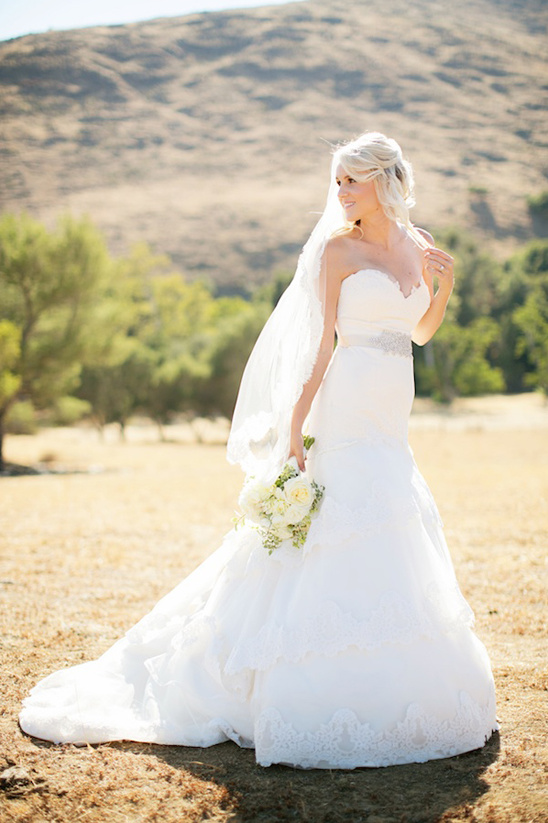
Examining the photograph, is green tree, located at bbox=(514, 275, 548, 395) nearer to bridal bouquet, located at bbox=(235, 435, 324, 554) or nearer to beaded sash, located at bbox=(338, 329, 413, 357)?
beaded sash, located at bbox=(338, 329, 413, 357)

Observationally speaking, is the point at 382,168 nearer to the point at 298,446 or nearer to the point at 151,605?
the point at 298,446

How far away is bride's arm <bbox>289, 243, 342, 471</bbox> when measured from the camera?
3.65 meters

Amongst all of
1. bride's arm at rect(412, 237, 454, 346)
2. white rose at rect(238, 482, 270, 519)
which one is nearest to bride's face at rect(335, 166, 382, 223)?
bride's arm at rect(412, 237, 454, 346)

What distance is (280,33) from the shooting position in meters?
185

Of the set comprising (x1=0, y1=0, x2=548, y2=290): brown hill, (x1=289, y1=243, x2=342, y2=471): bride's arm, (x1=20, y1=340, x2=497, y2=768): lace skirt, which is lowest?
(x1=20, y1=340, x2=497, y2=768): lace skirt

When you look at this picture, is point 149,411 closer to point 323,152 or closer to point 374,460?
point 374,460

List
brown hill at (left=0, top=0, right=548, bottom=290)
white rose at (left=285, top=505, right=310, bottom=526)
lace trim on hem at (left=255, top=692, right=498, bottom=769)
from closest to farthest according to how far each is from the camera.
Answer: lace trim on hem at (left=255, top=692, right=498, bottom=769), white rose at (left=285, top=505, right=310, bottom=526), brown hill at (left=0, top=0, right=548, bottom=290)

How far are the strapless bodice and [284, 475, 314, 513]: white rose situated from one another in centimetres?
75

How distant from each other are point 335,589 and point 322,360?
1073 mm

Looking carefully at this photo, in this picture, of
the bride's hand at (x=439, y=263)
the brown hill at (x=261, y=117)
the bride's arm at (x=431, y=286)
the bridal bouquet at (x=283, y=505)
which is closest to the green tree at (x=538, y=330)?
the bride's arm at (x=431, y=286)

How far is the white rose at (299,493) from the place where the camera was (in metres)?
3.43

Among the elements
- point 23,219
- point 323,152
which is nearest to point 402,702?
point 23,219

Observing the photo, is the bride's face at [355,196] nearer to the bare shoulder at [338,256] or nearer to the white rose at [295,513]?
the bare shoulder at [338,256]

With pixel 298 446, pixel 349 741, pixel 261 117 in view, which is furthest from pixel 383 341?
pixel 261 117
